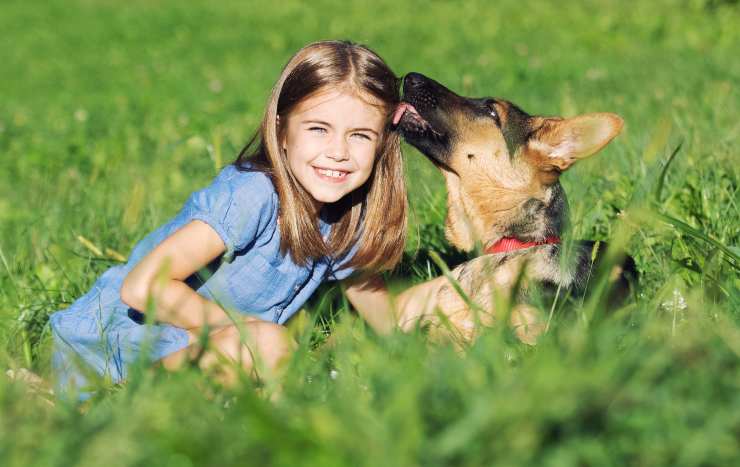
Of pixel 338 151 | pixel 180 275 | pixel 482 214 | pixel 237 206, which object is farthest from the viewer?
pixel 482 214

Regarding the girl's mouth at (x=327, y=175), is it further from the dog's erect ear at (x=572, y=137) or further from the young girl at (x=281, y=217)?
the dog's erect ear at (x=572, y=137)

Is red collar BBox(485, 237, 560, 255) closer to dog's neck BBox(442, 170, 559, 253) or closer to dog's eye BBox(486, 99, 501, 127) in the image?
dog's neck BBox(442, 170, 559, 253)

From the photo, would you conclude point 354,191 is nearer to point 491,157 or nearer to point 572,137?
point 491,157

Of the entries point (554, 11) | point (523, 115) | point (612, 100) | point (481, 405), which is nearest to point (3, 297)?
point (523, 115)

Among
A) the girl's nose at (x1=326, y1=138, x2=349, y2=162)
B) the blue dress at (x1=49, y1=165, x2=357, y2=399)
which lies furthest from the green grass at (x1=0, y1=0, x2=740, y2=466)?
the girl's nose at (x1=326, y1=138, x2=349, y2=162)

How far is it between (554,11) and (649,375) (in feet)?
53.1

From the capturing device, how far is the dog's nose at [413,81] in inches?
149

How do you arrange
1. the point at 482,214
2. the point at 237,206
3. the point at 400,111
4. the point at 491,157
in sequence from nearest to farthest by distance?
the point at 237,206, the point at 400,111, the point at 482,214, the point at 491,157

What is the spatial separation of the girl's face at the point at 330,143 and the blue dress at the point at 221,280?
0.52 feet

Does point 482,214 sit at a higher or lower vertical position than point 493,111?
lower

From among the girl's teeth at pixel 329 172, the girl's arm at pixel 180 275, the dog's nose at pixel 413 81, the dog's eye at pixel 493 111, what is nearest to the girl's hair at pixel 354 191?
the girl's teeth at pixel 329 172

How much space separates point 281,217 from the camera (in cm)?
328

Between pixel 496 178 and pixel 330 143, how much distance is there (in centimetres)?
86

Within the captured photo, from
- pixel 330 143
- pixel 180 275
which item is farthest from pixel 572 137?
pixel 180 275
